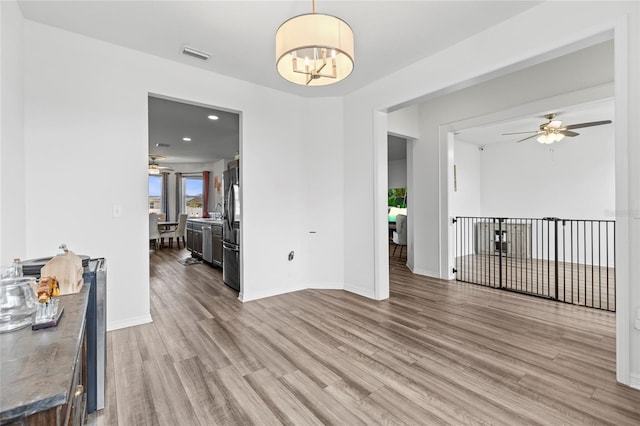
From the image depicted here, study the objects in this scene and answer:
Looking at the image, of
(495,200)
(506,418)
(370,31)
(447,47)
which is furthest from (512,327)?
(495,200)

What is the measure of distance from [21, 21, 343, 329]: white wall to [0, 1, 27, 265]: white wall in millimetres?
147

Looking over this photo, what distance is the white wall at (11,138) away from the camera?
193 cm

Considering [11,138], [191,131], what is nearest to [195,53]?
[11,138]

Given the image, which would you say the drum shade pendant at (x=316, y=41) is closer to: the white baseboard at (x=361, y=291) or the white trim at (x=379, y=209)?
the white trim at (x=379, y=209)

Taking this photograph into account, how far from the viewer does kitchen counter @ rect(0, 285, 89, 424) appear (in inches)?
24.1

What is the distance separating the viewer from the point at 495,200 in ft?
24.5

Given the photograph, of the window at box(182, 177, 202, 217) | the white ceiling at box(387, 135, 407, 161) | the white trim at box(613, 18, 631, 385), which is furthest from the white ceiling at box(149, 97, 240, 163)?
the white trim at box(613, 18, 631, 385)

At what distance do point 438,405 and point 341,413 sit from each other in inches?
23.1

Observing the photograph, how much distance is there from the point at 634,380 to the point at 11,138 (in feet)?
15.2

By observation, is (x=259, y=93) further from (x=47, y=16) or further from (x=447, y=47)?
(x=447, y=47)

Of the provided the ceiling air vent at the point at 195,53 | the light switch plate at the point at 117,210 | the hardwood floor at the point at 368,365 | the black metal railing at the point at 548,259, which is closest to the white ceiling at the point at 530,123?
the black metal railing at the point at 548,259

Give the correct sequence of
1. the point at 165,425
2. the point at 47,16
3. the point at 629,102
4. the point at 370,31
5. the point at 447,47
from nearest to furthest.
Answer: the point at 165,425
the point at 629,102
the point at 47,16
the point at 370,31
the point at 447,47

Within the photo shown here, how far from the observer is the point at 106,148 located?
2822 millimetres

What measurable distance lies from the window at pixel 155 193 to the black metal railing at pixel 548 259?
9.46 meters
